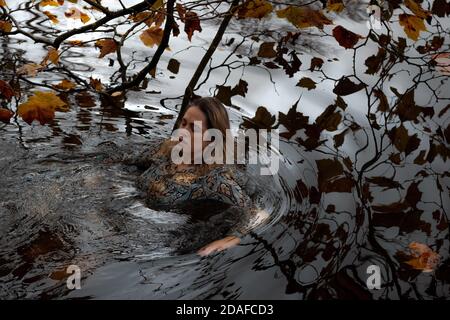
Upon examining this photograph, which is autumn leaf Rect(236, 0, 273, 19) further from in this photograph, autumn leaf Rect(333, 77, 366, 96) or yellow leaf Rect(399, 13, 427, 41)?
autumn leaf Rect(333, 77, 366, 96)

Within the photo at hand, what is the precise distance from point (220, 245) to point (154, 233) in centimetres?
52

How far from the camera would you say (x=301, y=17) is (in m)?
4.57

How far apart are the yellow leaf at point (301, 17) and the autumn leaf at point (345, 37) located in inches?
28.7

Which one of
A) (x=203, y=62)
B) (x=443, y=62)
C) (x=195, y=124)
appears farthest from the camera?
(x=443, y=62)

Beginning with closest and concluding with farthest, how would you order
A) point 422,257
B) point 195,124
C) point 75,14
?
point 422,257 → point 195,124 → point 75,14

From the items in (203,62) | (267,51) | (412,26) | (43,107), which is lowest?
(43,107)

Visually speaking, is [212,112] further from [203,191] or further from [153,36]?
[153,36]

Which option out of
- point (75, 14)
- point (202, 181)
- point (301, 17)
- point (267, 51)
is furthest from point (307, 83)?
point (75, 14)

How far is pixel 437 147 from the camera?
5656 millimetres

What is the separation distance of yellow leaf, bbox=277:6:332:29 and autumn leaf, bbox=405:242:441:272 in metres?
1.75

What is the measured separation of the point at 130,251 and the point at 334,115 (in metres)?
3.10

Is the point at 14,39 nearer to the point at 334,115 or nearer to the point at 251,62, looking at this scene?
the point at 251,62
